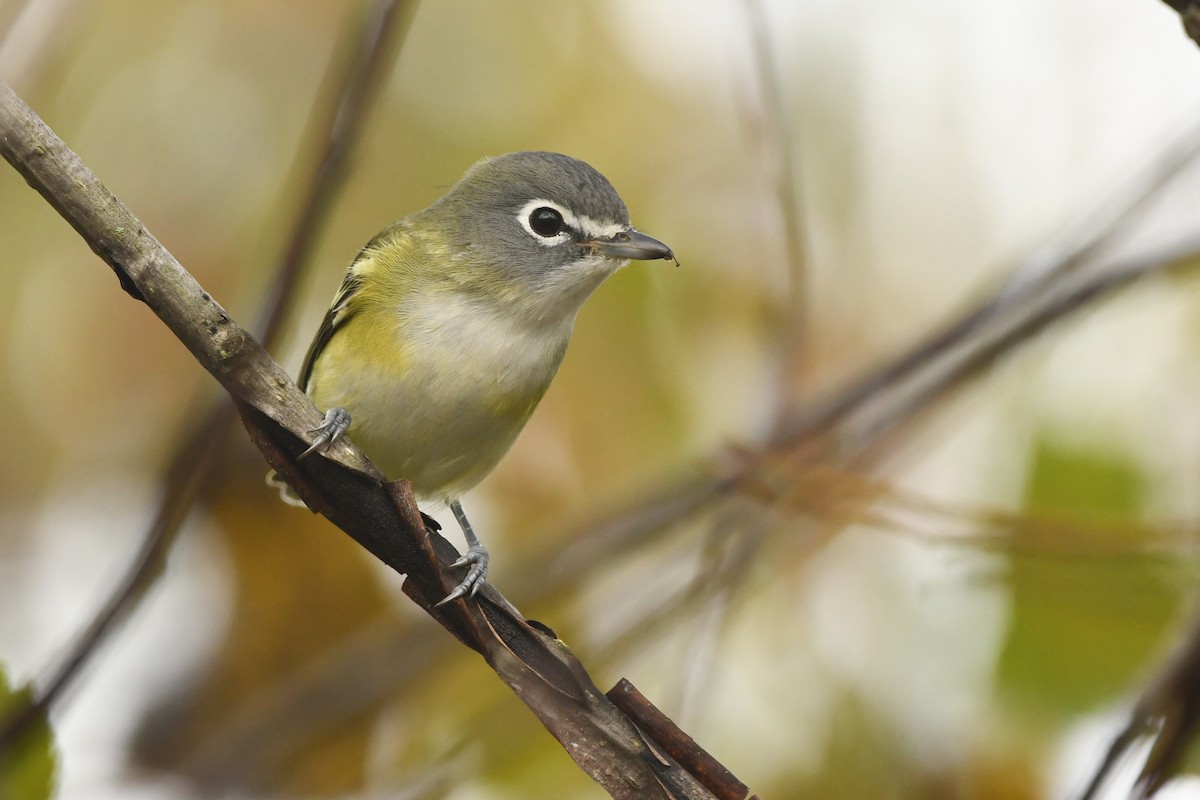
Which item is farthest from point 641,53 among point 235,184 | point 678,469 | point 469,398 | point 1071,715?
point 1071,715

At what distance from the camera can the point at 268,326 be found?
1.91m

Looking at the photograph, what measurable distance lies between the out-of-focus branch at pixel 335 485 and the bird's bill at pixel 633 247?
1.93 meters

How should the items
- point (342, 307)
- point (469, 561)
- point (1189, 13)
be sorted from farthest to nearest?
point (342, 307), point (469, 561), point (1189, 13)

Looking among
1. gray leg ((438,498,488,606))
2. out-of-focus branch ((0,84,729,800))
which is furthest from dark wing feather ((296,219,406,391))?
out-of-focus branch ((0,84,729,800))

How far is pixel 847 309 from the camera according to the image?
4.80 metres

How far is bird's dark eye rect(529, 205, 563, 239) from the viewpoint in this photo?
353cm

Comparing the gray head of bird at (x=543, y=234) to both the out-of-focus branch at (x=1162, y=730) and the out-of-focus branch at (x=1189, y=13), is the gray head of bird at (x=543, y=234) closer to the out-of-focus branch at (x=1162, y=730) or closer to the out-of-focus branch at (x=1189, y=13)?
the out-of-focus branch at (x=1189, y=13)

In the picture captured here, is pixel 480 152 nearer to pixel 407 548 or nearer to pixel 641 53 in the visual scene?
pixel 641 53

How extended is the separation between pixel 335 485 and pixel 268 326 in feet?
1.91

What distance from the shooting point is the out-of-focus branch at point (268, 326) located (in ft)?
5.59

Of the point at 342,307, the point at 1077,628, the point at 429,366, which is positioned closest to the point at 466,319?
the point at 429,366

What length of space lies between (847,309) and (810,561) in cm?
122

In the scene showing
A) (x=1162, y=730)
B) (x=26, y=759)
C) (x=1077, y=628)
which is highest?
(x=26, y=759)

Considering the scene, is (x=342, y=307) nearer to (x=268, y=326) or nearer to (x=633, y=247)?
(x=633, y=247)
